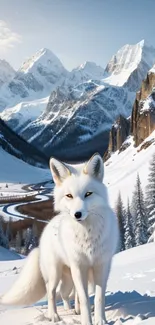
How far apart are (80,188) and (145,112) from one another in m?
110

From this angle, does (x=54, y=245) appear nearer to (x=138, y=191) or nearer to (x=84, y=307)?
(x=84, y=307)

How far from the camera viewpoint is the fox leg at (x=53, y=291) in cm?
653

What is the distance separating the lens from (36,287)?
7066mm

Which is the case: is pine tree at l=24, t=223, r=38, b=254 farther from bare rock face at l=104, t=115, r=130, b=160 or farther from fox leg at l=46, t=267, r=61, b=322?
bare rock face at l=104, t=115, r=130, b=160

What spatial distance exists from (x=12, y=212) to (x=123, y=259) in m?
90.7

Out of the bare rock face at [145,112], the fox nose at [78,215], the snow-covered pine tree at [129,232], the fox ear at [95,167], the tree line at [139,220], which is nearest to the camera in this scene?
the fox nose at [78,215]

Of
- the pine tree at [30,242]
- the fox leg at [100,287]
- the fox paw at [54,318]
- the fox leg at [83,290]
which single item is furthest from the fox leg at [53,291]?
the pine tree at [30,242]

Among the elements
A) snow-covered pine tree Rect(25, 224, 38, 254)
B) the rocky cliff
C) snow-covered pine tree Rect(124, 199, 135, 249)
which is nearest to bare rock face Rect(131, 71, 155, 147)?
the rocky cliff

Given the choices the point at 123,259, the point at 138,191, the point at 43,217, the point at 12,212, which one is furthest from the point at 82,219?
the point at 12,212

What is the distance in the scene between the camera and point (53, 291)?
6.67 m

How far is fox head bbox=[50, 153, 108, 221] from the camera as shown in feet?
18.2

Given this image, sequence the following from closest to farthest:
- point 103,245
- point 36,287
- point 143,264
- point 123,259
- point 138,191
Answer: point 103,245 < point 36,287 < point 143,264 < point 123,259 < point 138,191

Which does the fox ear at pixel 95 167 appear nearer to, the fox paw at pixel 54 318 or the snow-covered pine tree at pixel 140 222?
the fox paw at pixel 54 318

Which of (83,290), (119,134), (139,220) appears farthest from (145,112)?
(83,290)
